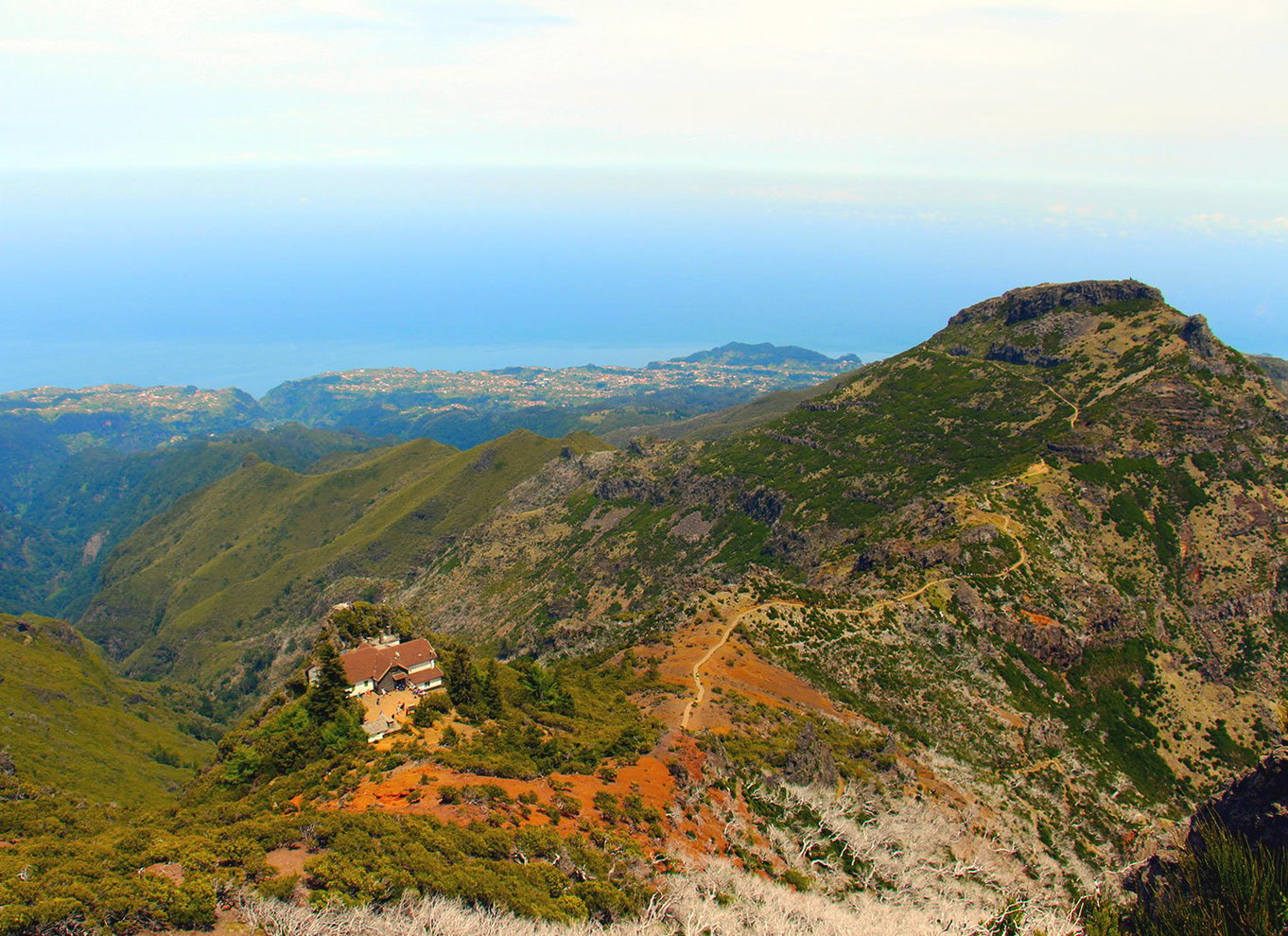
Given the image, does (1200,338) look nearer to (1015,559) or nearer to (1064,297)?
(1064,297)

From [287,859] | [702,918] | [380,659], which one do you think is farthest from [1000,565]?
[287,859]

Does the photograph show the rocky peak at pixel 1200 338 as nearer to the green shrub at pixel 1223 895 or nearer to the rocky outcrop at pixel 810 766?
the rocky outcrop at pixel 810 766

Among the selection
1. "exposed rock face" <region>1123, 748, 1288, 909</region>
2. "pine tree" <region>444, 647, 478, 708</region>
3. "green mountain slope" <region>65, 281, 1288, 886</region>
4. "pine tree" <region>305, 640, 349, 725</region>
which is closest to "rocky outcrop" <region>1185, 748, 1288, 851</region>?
"exposed rock face" <region>1123, 748, 1288, 909</region>

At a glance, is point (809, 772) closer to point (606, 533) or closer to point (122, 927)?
point (122, 927)

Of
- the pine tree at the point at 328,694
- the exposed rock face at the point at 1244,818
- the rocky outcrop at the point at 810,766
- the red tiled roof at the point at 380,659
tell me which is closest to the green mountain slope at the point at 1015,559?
the rocky outcrop at the point at 810,766

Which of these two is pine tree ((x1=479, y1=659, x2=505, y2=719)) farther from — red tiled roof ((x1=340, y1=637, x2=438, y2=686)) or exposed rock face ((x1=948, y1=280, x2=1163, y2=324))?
exposed rock face ((x1=948, y1=280, x2=1163, y2=324))

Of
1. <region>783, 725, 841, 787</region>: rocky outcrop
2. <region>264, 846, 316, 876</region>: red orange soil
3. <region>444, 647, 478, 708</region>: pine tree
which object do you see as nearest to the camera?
<region>264, 846, 316, 876</region>: red orange soil

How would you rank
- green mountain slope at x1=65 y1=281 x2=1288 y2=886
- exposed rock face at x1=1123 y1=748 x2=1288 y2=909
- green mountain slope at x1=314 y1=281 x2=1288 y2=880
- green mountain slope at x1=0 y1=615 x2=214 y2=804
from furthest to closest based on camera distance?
green mountain slope at x1=0 y1=615 x2=214 y2=804
green mountain slope at x1=314 y1=281 x2=1288 y2=880
green mountain slope at x1=65 y1=281 x2=1288 y2=886
exposed rock face at x1=1123 y1=748 x2=1288 y2=909
